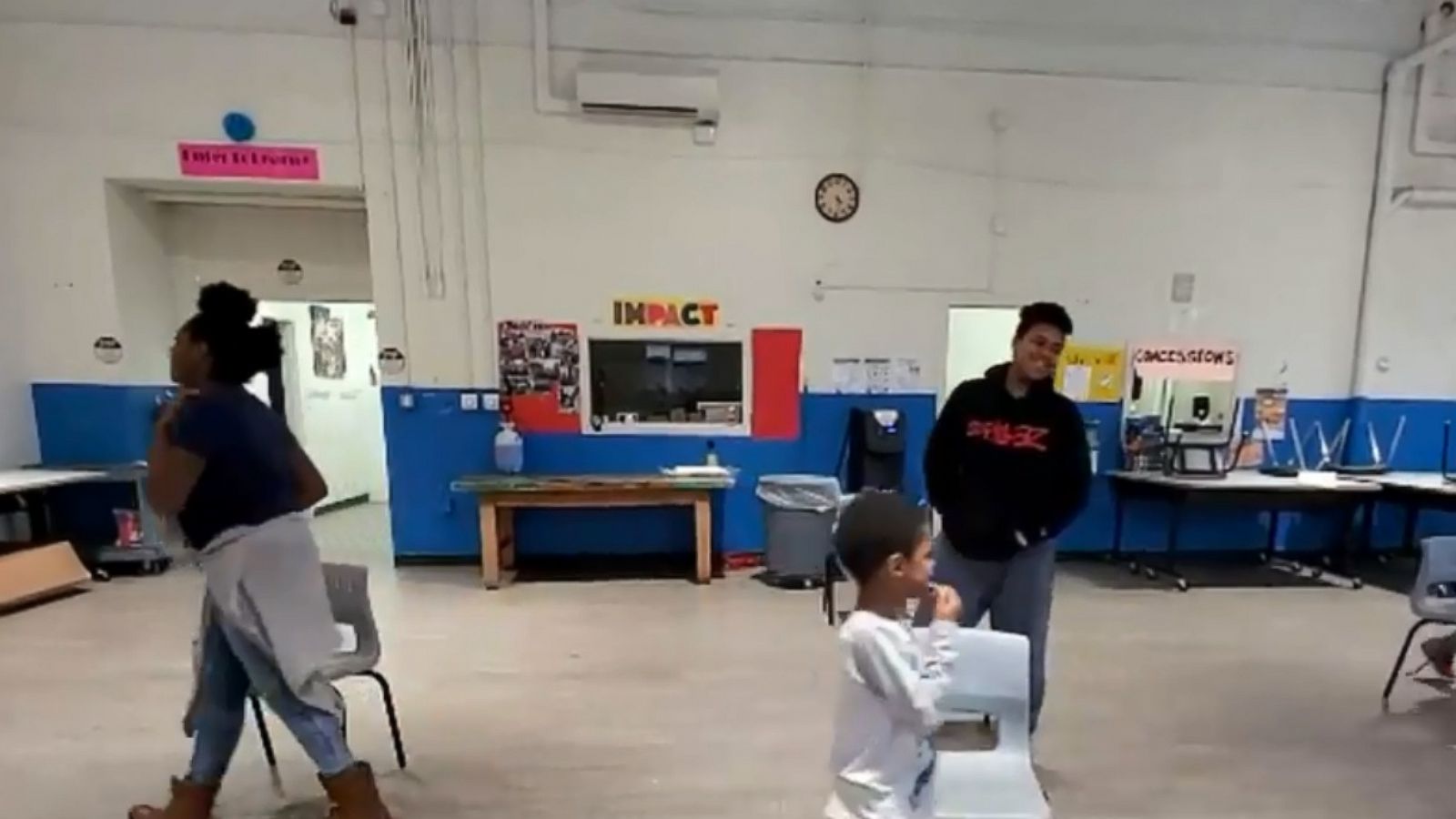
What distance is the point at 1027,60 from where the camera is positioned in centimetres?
553

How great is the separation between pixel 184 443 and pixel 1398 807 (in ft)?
12.4

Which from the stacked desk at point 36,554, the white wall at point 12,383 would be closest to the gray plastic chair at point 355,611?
the stacked desk at point 36,554

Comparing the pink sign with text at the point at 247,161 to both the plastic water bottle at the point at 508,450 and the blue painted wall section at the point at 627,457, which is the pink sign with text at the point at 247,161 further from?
the plastic water bottle at the point at 508,450

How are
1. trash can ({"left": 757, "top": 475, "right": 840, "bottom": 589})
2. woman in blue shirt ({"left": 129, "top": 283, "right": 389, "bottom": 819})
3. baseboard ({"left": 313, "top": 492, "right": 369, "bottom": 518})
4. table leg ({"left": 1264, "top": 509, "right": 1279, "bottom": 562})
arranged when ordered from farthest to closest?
baseboard ({"left": 313, "top": 492, "right": 369, "bottom": 518}) < table leg ({"left": 1264, "top": 509, "right": 1279, "bottom": 562}) < trash can ({"left": 757, "top": 475, "right": 840, "bottom": 589}) < woman in blue shirt ({"left": 129, "top": 283, "right": 389, "bottom": 819})

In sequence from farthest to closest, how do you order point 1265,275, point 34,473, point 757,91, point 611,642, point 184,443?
point 1265,275 < point 757,91 < point 34,473 < point 611,642 < point 184,443

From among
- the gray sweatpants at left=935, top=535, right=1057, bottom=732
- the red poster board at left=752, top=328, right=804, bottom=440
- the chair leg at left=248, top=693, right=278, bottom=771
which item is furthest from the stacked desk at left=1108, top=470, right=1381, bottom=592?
the chair leg at left=248, top=693, right=278, bottom=771

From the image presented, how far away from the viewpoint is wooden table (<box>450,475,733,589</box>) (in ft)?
16.4

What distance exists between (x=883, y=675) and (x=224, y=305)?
1867 millimetres

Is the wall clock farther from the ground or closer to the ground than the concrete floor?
farther from the ground

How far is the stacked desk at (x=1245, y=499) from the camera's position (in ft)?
16.8

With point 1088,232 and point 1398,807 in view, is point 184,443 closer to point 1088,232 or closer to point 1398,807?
point 1398,807

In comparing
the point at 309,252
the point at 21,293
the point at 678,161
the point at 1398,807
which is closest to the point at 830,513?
the point at 678,161

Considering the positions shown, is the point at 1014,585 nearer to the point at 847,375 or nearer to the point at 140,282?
the point at 847,375

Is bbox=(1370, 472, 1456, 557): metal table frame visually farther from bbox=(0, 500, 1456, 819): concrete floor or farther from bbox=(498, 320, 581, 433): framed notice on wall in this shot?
bbox=(498, 320, 581, 433): framed notice on wall
